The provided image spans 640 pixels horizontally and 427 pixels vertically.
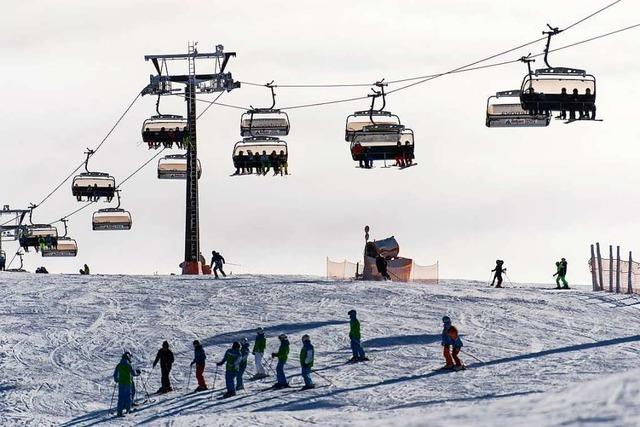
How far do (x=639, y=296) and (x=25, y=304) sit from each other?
1980 centimetres

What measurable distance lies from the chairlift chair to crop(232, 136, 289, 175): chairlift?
8.78 m

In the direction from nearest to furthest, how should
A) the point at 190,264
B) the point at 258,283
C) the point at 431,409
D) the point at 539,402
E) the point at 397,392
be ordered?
the point at 539,402 → the point at 431,409 → the point at 397,392 → the point at 258,283 → the point at 190,264

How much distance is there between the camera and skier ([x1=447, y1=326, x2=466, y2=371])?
1480 inches

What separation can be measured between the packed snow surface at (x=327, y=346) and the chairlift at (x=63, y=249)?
2799cm

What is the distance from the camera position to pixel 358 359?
132 feet

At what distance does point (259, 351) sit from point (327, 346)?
503 cm

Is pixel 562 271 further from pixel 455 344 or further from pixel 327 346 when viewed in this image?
pixel 455 344

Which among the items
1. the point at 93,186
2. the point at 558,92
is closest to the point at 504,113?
the point at 558,92

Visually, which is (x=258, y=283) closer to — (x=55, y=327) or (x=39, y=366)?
(x=55, y=327)

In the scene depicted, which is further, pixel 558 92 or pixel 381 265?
pixel 381 265

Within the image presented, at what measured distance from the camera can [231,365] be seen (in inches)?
1410

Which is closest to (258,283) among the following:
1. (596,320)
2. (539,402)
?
(596,320)

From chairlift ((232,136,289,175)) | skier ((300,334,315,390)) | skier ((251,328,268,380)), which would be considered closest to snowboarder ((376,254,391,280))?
chairlift ((232,136,289,175))

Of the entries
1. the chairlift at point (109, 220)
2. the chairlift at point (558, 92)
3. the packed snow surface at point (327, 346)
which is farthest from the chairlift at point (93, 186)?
the chairlift at point (558, 92)
